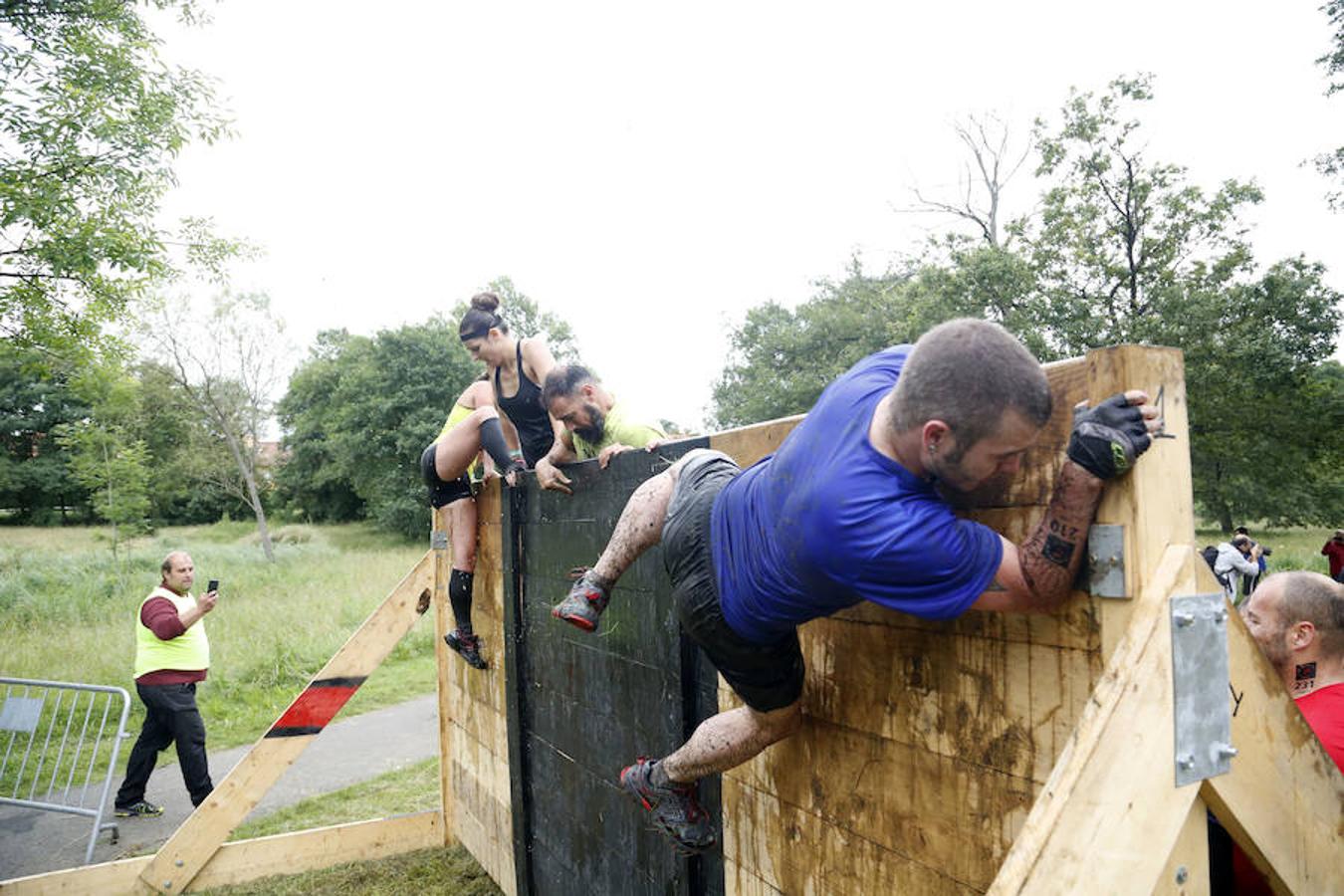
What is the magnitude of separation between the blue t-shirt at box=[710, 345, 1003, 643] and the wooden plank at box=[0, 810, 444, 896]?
4743 mm

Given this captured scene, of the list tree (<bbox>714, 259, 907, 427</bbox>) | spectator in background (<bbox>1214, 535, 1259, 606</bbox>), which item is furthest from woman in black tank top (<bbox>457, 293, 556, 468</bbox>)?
tree (<bbox>714, 259, 907, 427</bbox>)

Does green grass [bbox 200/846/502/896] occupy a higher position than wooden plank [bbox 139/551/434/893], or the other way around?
wooden plank [bbox 139/551/434/893]

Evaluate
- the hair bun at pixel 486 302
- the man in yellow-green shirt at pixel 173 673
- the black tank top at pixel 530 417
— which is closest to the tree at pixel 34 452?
the man in yellow-green shirt at pixel 173 673

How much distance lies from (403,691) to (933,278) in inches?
660

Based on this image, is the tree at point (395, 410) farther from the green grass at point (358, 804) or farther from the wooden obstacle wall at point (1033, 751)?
the wooden obstacle wall at point (1033, 751)

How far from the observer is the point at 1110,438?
1.46m

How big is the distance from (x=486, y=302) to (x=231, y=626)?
433 inches

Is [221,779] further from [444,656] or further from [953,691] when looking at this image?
[953,691]

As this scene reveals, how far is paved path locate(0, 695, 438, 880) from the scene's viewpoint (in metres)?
6.24

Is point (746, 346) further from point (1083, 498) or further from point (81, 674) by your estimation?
point (1083, 498)

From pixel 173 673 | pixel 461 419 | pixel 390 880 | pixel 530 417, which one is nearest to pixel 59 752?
pixel 173 673

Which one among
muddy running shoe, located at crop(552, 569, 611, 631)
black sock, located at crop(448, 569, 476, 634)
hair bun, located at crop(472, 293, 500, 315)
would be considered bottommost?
black sock, located at crop(448, 569, 476, 634)

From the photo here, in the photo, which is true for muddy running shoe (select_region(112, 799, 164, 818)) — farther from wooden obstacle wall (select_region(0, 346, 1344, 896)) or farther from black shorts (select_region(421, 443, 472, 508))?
wooden obstacle wall (select_region(0, 346, 1344, 896))

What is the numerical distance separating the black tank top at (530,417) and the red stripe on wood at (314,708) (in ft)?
7.20
